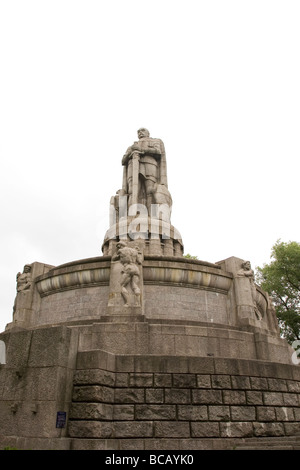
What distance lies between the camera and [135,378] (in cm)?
777

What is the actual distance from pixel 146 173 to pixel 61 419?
14.2 meters

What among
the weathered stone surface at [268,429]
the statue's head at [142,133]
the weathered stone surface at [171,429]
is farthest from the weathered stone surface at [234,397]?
the statue's head at [142,133]

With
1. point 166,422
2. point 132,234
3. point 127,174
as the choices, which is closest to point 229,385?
point 166,422

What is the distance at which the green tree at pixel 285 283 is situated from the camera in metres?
33.7

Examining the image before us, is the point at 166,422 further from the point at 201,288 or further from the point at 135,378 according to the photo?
the point at 201,288

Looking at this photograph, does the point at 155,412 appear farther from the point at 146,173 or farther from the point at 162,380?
the point at 146,173

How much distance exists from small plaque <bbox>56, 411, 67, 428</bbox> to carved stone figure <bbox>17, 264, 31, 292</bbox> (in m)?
7.86

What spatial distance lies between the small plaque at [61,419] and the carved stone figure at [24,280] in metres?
7.86

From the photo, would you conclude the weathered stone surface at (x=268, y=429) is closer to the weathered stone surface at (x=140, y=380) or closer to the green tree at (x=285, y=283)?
the weathered stone surface at (x=140, y=380)

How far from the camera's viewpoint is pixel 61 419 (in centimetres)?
690

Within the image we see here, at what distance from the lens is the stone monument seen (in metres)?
7.11

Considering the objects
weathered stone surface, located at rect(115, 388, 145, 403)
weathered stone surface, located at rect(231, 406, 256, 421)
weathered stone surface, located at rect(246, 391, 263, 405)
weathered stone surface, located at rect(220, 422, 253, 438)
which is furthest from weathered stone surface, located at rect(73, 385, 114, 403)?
weathered stone surface, located at rect(246, 391, 263, 405)
